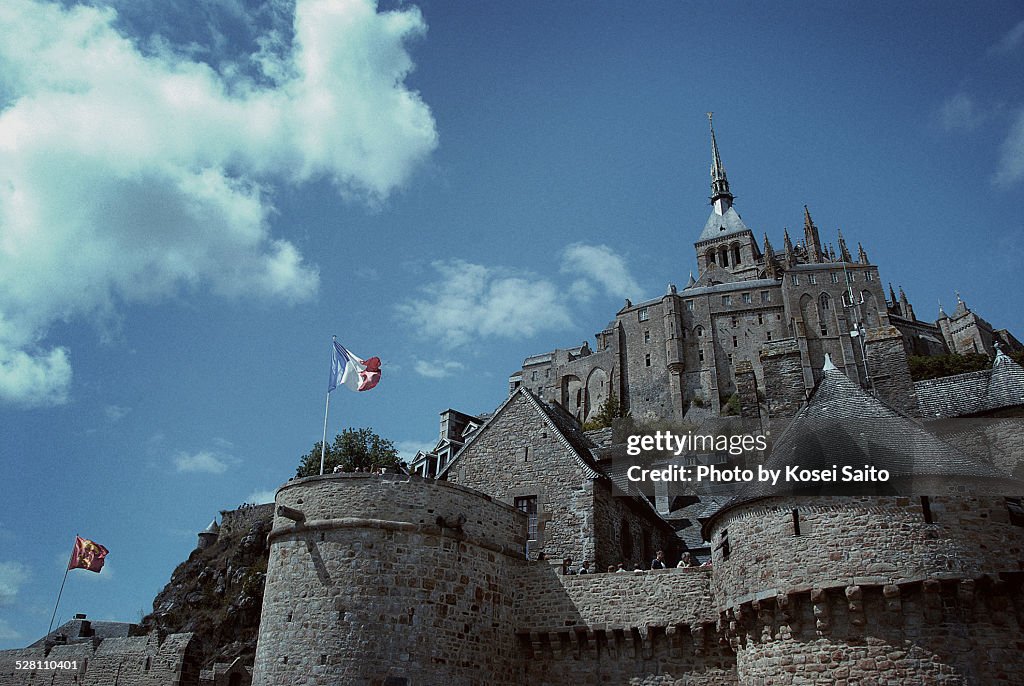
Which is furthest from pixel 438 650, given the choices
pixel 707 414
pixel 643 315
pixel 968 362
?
pixel 643 315

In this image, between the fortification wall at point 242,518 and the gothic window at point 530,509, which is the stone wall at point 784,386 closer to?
the gothic window at point 530,509

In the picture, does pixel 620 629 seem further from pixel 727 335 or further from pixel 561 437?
pixel 727 335

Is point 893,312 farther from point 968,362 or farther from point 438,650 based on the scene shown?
point 438,650

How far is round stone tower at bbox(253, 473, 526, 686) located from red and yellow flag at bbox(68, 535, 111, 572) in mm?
17988

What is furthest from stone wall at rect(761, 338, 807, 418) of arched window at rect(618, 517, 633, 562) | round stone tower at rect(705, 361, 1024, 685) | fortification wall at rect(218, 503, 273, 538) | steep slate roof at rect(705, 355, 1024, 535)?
fortification wall at rect(218, 503, 273, 538)

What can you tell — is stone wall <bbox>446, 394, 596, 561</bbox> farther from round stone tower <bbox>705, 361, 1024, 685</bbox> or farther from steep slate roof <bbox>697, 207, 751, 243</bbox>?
steep slate roof <bbox>697, 207, 751, 243</bbox>

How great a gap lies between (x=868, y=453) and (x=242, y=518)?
141 feet

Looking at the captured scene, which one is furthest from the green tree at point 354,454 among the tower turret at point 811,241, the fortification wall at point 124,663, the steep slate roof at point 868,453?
the tower turret at point 811,241

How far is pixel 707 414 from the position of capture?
254 ft

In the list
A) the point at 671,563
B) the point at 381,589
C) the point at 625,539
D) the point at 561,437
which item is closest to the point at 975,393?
the point at 671,563

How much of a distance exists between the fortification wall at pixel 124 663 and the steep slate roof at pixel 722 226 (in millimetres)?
105118

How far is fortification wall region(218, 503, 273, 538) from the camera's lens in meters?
48.9

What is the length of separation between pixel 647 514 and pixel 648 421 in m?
59.3

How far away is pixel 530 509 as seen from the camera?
2430 cm
